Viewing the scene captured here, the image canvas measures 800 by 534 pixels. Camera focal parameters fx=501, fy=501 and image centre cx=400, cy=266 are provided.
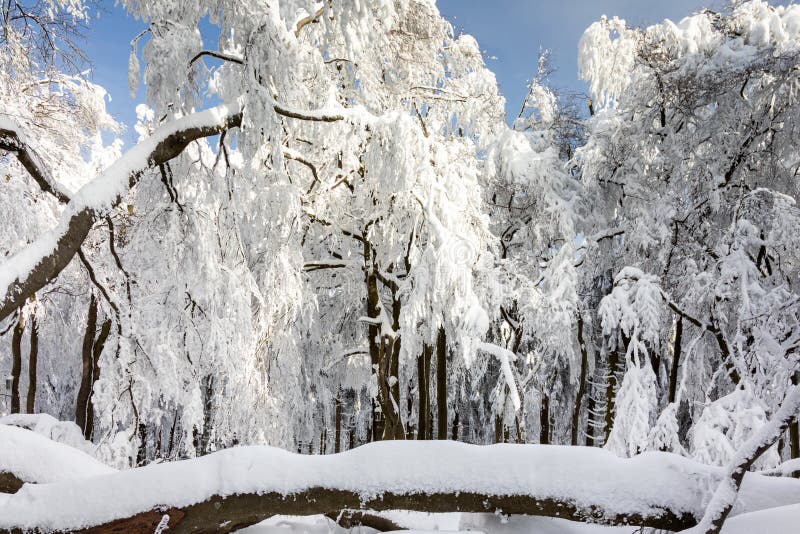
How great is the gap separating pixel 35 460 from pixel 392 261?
5880 millimetres

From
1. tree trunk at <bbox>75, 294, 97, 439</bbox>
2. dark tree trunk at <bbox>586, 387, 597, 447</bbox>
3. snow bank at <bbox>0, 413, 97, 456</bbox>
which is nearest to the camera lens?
snow bank at <bbox>0, 413, 97, 456</bbox>

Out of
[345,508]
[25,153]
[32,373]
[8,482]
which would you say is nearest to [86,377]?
[32,373]

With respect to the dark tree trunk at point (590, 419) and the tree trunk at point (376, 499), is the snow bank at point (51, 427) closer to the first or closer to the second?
the tree trunk at point (376, 499)

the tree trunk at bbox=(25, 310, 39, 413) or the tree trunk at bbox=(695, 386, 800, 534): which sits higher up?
the tree trunk at bbox=(25, 310, 39, 413)

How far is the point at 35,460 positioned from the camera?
2895 millimetres

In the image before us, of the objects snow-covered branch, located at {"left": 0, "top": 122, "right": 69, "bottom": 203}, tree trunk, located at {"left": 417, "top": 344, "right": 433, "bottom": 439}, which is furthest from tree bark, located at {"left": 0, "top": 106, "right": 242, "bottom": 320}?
tree trunk, located at {"left": 417, "top": 344, "right": 433, "bottom": 439}

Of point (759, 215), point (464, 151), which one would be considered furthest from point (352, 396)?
point (759, 215)

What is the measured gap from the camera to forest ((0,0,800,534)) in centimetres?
223

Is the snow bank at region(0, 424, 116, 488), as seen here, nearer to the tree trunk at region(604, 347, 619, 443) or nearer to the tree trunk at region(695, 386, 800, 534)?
the tree trunk at region(695, 386, 800, 534)

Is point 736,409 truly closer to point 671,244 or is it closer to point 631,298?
point 631,298

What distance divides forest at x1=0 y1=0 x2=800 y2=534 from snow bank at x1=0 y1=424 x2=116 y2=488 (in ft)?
0.05

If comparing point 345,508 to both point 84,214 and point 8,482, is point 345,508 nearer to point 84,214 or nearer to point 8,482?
point 8,482

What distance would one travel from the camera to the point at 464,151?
27.1 ft

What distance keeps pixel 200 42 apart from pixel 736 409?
6.00 metres
